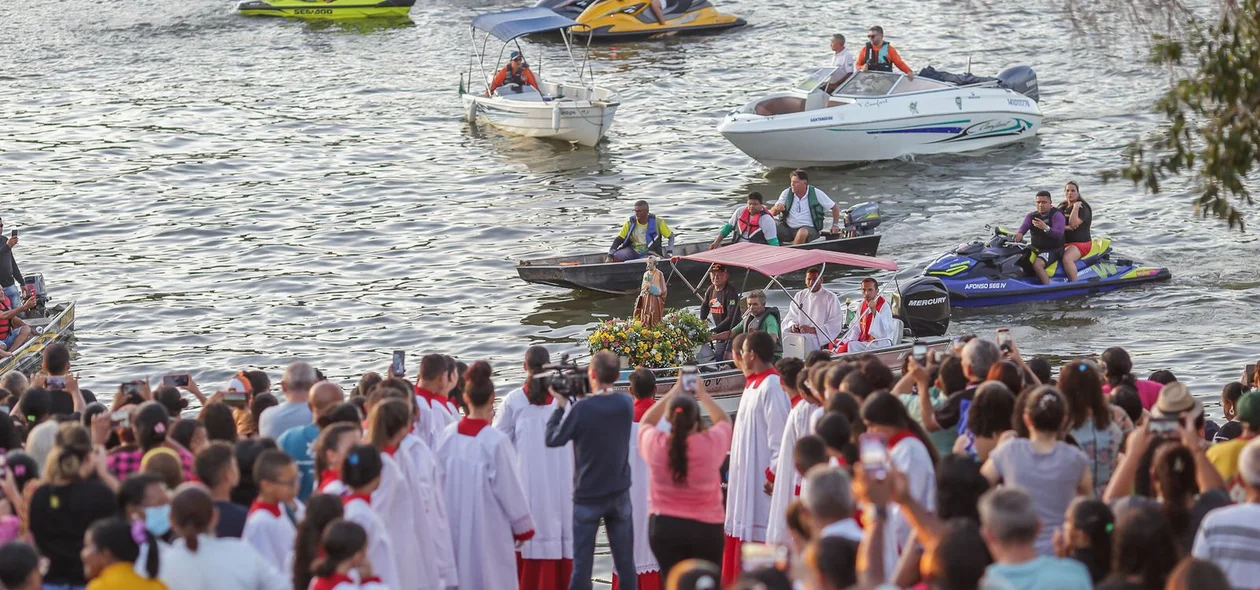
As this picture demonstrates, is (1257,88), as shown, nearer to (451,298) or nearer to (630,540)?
(630,540)

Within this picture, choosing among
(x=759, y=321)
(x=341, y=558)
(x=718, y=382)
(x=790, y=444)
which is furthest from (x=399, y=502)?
(x=759, y=321)

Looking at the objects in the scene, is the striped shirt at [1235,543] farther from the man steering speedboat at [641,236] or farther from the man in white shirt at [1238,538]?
the man steering speedboat at [641,236]

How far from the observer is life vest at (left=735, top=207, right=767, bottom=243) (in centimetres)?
2081

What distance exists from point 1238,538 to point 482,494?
4.73 m

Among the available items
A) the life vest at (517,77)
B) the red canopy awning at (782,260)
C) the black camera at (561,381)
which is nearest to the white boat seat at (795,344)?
the red canopy awning at (782,260)

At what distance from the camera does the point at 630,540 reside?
10.2 metres

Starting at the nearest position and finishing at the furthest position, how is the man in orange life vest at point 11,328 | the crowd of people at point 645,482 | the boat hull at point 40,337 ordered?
the crowd of people at point 645,482
the boat hull at point 40,337
the man in orange life vest at point 11,328

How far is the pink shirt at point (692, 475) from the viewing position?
9141 millimetres

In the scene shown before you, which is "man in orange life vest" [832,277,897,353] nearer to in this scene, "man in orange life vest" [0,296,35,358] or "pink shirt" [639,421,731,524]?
"pink shirt" [639,421,731,524]

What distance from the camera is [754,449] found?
10750 millimetres

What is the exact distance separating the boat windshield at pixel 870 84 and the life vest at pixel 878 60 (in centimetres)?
16

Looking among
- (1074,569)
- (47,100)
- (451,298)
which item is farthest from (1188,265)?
(47,100)

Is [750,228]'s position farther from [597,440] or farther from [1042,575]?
[1042,575]

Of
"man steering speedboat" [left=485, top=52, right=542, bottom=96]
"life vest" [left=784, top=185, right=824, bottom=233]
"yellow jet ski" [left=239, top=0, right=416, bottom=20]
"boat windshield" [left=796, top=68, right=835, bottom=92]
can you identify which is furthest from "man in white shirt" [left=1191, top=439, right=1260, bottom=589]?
"yellow jet ski" [left=239, top=0, right=416, bottom=20]
